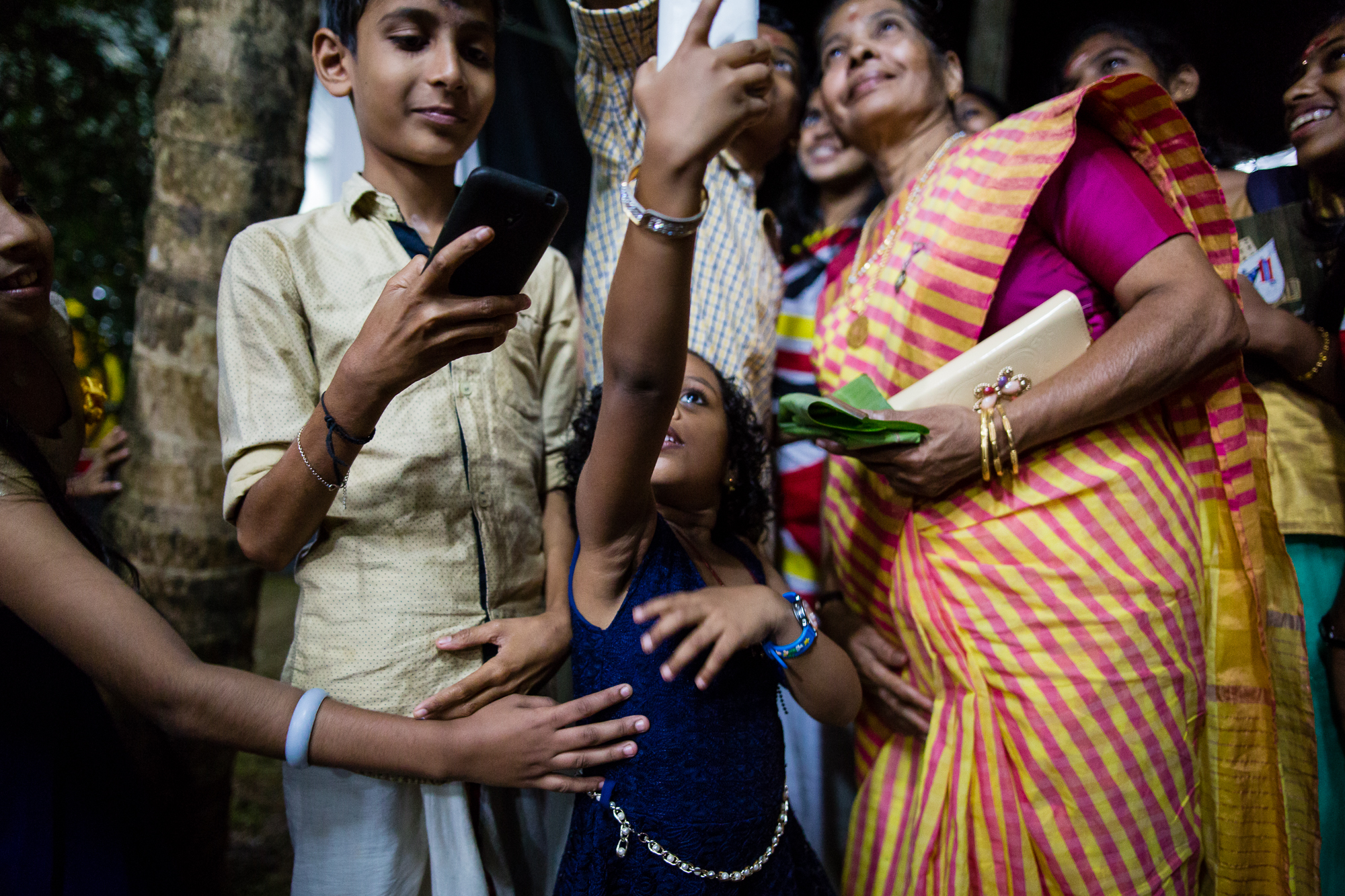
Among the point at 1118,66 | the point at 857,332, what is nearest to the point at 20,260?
the point at 857,332

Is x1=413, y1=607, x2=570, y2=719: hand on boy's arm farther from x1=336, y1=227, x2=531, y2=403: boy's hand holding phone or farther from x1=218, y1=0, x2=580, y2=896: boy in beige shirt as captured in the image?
x1=336, y1=227, x2=531, y2=403: boy's hand holding phone

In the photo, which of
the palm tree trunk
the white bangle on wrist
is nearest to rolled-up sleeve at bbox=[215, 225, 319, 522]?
the white bangle on wrist

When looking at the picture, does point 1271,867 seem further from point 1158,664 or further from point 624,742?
point 624,742

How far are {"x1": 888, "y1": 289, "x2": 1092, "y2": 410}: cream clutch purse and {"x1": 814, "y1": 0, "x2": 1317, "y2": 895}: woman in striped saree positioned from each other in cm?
5

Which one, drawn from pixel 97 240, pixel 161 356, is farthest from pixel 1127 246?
pixel 97 240

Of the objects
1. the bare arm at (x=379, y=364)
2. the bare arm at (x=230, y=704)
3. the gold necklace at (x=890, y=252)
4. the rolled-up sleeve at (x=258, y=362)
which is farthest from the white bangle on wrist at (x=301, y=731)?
the gold necklace at (x=890, y=252)

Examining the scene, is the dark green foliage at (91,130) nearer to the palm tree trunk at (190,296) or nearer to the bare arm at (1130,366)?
the palm tree trunk at (190,296)

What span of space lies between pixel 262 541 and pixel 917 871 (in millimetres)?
1435

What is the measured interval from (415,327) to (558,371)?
2.08ft

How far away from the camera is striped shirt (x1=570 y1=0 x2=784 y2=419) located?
1.77 m

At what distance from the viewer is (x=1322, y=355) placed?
168 centimetres

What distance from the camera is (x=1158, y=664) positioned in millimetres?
1401

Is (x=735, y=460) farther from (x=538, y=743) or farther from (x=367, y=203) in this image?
(x=367, y=203)

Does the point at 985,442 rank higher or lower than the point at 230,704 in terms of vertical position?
higher
